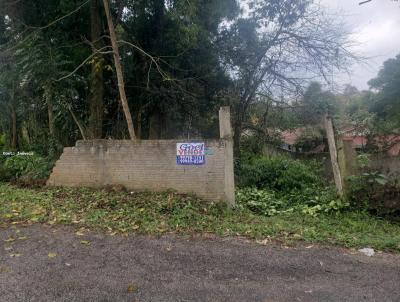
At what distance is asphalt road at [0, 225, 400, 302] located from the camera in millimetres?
3428

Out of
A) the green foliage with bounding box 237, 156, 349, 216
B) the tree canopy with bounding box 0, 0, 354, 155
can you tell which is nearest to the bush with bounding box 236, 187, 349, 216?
the green foliage with bounding box 237, 156, 349, 216

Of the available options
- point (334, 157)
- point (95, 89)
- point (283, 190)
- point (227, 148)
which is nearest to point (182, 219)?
point (227, 148)

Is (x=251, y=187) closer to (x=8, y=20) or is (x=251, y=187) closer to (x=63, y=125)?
(x=63, y=125)

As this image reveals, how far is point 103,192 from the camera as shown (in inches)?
284

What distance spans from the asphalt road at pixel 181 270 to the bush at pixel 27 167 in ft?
13.4

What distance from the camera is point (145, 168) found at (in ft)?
23.8

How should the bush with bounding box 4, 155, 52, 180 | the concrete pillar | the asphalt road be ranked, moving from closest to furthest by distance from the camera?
1. the asphalt road
2. the concrete pillar
3. the bush with bounding box 4, 155, 52, 180

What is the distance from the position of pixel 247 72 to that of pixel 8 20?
754 centimetres

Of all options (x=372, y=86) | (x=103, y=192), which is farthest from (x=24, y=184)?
(x=372, y=86)

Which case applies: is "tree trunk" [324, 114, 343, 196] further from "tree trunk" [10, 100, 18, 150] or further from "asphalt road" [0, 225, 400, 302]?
"tree trunk" [10, 100, 18, 150]

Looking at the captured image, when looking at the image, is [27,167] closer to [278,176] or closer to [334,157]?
[278,176]

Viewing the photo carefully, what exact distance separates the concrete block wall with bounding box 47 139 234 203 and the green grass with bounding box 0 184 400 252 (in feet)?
0.96

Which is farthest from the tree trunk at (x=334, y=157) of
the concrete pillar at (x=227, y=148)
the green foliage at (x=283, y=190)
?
the concrete pillar at (x=227, y=148)

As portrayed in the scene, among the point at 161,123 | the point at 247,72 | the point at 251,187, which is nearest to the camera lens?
the point at 251,187
